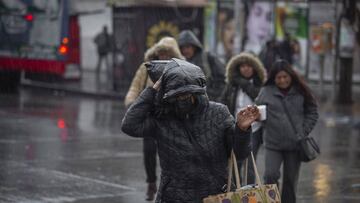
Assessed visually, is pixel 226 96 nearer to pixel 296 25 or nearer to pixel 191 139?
pixel 191 139

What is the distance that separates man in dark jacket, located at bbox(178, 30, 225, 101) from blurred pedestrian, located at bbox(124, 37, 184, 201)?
0.33 meters

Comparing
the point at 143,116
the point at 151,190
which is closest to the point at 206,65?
the point at 151,190

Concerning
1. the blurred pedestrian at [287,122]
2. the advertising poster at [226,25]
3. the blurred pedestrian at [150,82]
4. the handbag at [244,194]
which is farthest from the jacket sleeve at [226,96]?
the advertising poster at [226,25]

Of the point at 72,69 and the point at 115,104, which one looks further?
the point at 72,69

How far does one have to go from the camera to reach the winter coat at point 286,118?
29.1 feet

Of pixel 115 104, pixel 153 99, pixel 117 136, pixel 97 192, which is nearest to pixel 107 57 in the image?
pixel 115 104

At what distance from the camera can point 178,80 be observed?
525cm

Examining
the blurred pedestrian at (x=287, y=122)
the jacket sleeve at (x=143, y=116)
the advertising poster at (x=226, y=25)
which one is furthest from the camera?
the advertising poster at (x=226, y=25)

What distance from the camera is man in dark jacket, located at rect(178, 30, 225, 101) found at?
33.6ft

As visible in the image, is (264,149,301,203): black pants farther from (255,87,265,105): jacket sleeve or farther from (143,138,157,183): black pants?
(143,138,157,183): black pants

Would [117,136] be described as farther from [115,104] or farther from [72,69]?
[72,69]

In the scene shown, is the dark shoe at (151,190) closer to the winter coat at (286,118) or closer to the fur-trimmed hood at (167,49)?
the fur-trimmed hood at (167,49)

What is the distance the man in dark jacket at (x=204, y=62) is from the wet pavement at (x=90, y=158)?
1460 millimetres

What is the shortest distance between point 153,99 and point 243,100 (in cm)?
463
